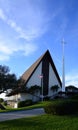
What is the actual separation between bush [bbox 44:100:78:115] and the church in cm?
3840

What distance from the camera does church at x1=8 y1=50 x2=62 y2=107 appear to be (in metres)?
59.9

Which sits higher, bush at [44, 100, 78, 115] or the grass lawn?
bush at [44, 100, 78, 115]

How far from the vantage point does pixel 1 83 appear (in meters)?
45.5

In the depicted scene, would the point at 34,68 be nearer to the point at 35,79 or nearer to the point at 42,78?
the point at 35,79

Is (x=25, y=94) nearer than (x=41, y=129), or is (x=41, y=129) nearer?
(x=41, y=129)

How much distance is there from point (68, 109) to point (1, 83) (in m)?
27.4

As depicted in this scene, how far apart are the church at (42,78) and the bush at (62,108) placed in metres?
38.4

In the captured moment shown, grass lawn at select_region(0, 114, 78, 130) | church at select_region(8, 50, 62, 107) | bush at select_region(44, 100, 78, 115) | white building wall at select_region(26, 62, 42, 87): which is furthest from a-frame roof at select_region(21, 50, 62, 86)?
grass lawn at select_region(0, 114, 78, 130)

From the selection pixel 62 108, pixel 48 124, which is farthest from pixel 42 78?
pixel 48 124

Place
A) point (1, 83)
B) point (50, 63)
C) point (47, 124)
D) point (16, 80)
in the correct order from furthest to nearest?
point (50, 63) < point (16, 80) < point (1, 83) < point (47, 124)

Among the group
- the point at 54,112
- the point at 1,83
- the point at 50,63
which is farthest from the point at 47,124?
the point at 50,63

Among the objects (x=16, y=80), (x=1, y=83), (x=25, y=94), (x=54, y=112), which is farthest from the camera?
(x=25, y=94)

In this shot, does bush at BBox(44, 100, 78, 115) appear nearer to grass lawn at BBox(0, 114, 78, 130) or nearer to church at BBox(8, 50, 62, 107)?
grass lawn at BBox(0, 114, 78, 130)

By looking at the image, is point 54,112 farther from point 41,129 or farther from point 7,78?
point 7,78
